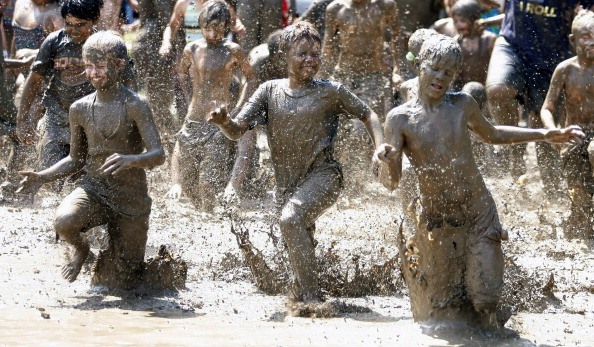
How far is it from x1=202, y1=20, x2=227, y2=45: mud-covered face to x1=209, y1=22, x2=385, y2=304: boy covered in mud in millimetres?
3197

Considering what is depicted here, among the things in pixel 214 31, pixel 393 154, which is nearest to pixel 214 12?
pixel 214 31

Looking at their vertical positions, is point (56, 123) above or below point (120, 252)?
above

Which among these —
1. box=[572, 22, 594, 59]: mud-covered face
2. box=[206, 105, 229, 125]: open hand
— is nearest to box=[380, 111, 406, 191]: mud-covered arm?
box=[206, 105, 229, 125]: open hand

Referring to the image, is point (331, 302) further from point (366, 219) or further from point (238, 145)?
point (238, 145)

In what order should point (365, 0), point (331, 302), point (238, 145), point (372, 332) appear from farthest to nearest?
point (365, 0) → point (238, 145) → point (331, 302) → point (372, 332)

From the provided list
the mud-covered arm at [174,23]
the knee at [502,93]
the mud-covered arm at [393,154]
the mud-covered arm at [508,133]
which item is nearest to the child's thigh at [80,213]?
the mud-covered arm at [393,154]

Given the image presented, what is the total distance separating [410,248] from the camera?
722 centimetres

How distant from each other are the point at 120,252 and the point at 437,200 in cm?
187

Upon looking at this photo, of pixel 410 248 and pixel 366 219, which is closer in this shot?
pixel 410 248

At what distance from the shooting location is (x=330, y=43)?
12.5 metres

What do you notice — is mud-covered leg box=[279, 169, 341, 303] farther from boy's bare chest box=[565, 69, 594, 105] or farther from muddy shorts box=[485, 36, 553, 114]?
muddy shorts box=[485, 36, 553, 114]

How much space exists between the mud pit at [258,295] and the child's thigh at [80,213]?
415mm

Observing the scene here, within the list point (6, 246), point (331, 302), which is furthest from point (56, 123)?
point (331, 302)

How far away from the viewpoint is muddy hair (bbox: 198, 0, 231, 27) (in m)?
11.0
